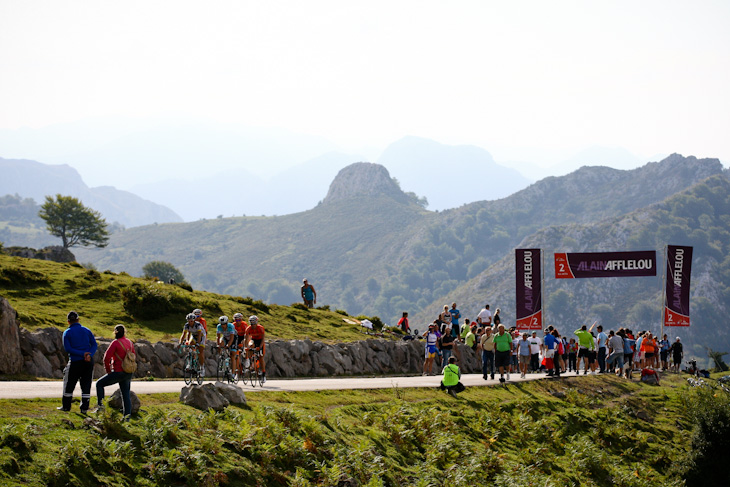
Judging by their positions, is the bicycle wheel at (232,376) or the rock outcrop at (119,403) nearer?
the rock outcrop at (119,403)

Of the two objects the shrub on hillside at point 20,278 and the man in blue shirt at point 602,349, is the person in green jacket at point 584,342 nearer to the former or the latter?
the man in blue shirt at point 602,349

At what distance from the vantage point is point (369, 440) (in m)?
19.3

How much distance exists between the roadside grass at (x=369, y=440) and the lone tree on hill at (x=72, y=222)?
11018 centimetres

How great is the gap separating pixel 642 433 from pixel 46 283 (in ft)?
87.6

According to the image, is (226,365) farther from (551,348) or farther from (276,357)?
(551,348)

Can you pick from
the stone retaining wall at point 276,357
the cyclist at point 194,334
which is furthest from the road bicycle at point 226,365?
the stone retaining wall at point 276,357

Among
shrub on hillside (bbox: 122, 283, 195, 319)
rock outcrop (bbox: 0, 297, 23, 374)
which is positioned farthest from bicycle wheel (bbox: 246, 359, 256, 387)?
shrub on hillside (bbox: 122, 283, 195, 319)

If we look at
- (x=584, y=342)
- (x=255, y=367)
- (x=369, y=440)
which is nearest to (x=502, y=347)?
(x=584, y=342)

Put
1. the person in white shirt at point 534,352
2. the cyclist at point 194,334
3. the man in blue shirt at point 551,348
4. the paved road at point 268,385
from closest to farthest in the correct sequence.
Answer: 1. the paved road at point 268,385
2. the cyclist at point 194,334
3. the man in blue shirt at point 551,348
4. the person in white shirt at point 534,352

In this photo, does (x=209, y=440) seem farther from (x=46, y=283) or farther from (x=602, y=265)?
(x=602, y=265)

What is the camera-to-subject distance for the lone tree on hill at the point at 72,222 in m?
126

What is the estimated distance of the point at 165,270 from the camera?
15388cm

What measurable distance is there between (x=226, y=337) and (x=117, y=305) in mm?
13639

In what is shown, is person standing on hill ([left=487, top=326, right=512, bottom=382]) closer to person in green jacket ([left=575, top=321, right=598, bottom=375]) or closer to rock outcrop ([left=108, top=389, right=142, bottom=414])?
person in green jacket ([left=575, top=321, right=598, bottom=375])
